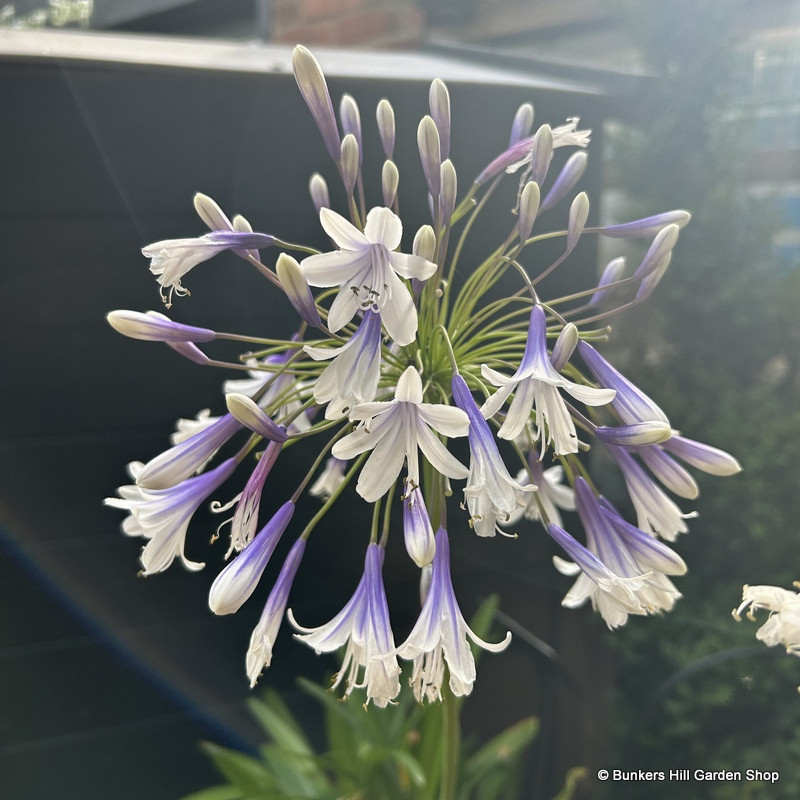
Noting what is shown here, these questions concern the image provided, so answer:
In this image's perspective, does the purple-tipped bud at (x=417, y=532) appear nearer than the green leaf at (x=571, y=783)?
Yes

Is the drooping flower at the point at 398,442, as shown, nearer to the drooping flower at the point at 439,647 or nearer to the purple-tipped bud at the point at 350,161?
the drooping flower at the point at 439,647

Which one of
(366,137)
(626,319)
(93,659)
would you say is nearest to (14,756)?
(93,659)

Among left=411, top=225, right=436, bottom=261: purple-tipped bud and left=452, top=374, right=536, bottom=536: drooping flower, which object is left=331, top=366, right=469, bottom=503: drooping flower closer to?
left=452, top=374, right=536, bottom=536: drooping flower

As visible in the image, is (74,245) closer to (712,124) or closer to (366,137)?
(366,137)

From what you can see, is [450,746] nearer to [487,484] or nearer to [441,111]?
[487,484]

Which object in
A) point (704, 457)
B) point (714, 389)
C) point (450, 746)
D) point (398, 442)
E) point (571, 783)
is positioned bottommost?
point (571, 783)

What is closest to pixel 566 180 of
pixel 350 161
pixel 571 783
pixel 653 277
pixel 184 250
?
pixel 653 277

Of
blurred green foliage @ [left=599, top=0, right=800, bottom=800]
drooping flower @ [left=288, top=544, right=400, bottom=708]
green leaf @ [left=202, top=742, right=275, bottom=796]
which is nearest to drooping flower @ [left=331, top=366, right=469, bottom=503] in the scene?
drooping flower @ [left=288, top=544, right=400, bottom=708]

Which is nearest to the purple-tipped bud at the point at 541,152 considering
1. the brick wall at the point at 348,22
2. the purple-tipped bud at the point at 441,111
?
the purple-tipped bud at the point at 441,111
